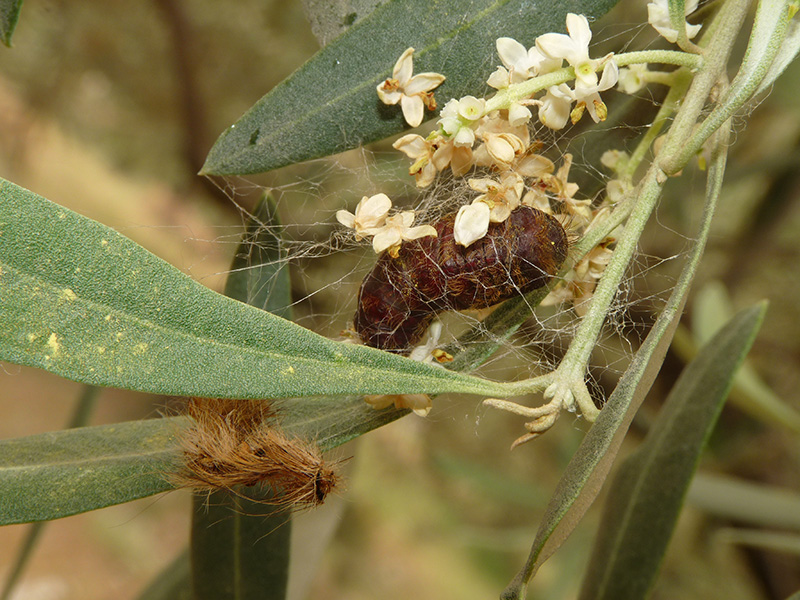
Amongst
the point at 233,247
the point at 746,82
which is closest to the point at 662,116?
the point at 746,82

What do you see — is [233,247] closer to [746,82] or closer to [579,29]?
[579,29]

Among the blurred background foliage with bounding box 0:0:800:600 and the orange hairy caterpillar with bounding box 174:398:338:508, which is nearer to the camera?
the orange hairy caterpillar with bounding box 174:398:338:508

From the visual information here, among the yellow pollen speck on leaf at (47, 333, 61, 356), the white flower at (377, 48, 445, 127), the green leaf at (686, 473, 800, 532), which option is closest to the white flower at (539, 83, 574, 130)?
the white flower at (377, 48, 445, 127)

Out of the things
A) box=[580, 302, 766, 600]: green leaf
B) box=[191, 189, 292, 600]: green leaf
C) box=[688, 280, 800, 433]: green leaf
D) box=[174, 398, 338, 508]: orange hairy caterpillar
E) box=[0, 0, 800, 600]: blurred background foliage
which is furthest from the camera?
box=[0, 0, 800, 600]: blurred background foliage

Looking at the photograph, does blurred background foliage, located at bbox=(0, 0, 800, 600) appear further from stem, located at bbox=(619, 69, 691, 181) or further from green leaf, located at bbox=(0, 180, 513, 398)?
green leaf, located at bbox=(0, 180, 513, 398)

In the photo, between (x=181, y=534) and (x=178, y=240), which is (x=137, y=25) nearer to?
(x=178, y=240)

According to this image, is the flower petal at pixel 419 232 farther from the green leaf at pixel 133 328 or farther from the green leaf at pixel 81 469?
the green leaf at pixel 81 469

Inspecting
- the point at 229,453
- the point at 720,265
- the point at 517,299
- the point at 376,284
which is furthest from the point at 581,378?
the point at 720,265
